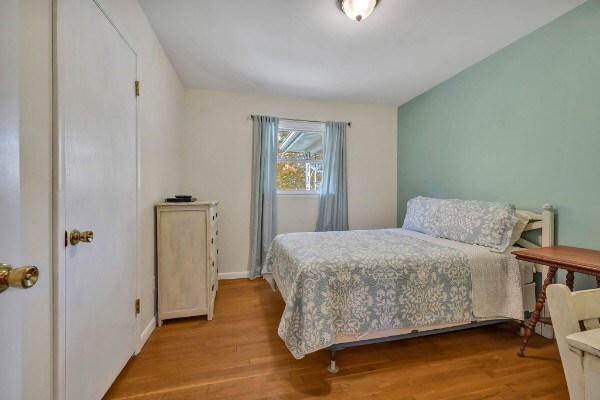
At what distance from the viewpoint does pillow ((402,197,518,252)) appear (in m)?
2.01

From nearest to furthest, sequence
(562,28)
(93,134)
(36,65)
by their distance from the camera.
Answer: (36,65), (93,134), (562,28)

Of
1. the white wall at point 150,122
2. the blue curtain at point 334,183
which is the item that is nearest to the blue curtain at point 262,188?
the blue curtain at point 334,183

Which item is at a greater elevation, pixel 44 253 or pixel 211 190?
pixel 211 190

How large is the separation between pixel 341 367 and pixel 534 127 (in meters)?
2.50

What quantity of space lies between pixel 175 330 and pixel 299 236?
52.5 inches

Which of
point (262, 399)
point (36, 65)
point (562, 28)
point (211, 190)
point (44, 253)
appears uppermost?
point (562, 28)

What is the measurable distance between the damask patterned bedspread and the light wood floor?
247mm

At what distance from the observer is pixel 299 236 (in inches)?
98.3

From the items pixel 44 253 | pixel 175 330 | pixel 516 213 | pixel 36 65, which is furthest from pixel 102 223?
pixel 516 213

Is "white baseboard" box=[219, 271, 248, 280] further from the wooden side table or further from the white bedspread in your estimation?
the wooden side table

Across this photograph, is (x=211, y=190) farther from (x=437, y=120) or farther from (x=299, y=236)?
(x=437, y=120)

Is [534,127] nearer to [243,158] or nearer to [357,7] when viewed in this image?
A: [357,7]

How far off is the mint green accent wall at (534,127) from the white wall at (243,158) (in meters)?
0.93

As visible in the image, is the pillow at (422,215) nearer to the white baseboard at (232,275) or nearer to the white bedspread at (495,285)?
the white bedspread at (495,285)
